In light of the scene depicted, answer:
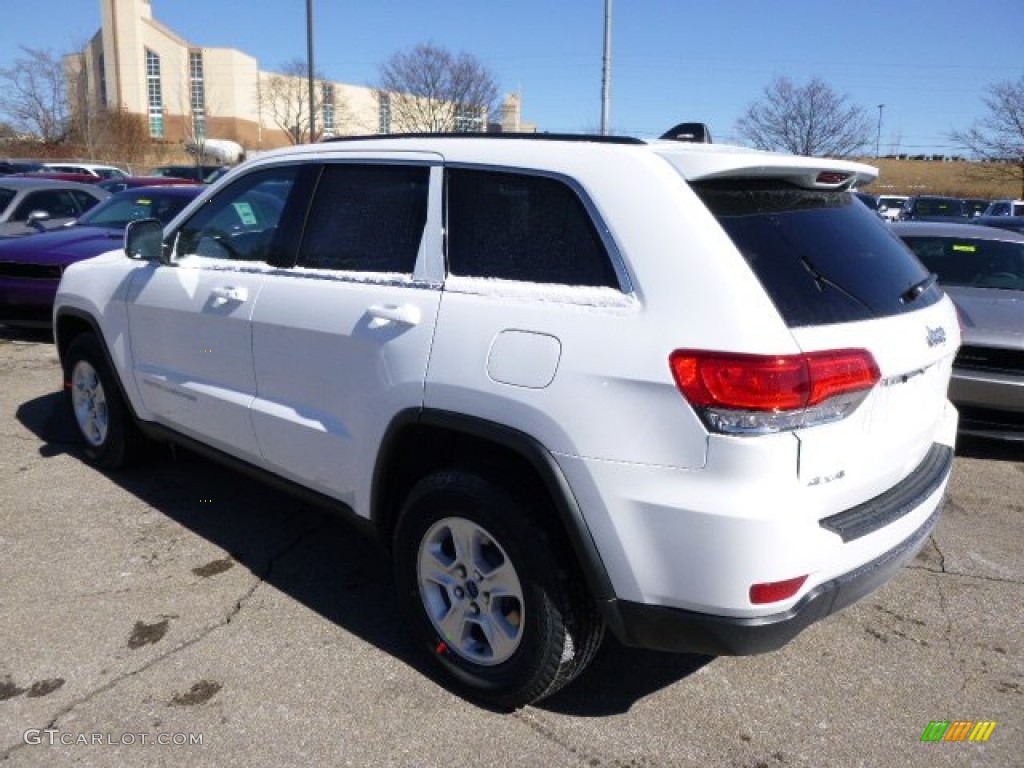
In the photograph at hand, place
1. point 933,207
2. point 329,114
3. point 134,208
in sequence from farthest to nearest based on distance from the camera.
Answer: point 329,114
point 933,207
point 134,208

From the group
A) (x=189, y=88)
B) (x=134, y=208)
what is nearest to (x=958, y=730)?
(x=134, y=208)

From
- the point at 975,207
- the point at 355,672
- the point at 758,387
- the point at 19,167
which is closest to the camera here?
the point at 758,387

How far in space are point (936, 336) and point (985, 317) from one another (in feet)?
10.9

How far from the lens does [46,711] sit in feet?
9.48

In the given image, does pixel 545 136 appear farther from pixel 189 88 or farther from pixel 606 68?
pixel 189 88

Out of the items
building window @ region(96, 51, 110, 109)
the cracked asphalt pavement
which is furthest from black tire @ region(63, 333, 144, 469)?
building window @ region(96, 51, 110, 109)

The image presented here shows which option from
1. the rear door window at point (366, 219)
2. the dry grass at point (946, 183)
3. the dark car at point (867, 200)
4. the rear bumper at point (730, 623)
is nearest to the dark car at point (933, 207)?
the dark car at point (867, 200)

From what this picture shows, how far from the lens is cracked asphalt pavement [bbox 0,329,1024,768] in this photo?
2.74m

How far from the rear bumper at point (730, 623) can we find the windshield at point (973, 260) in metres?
4.77

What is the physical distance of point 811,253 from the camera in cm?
261

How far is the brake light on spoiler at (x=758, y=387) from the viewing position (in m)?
2.27

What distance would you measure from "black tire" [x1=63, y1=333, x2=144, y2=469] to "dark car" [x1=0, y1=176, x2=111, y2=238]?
544cm

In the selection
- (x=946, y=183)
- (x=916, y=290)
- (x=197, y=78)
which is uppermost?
(x=197, y=78)

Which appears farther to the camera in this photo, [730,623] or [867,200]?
[867,200]
